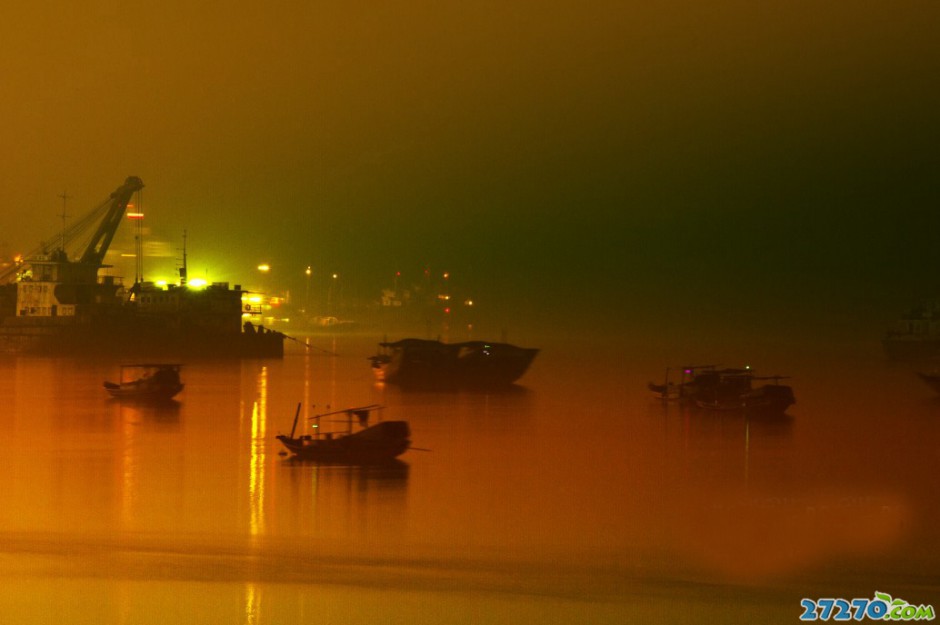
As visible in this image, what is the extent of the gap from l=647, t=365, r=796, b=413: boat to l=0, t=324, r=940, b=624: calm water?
178 centimetres

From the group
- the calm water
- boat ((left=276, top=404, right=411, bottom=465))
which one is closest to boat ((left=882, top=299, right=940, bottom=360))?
the calm water

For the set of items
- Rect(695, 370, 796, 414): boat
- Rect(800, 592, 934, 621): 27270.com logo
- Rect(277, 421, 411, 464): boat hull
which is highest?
Rect(695, 370, 796, 414): boat

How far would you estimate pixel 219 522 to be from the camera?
16703mm

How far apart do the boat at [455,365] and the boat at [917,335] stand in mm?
36234

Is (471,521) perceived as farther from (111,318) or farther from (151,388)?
(111,318)

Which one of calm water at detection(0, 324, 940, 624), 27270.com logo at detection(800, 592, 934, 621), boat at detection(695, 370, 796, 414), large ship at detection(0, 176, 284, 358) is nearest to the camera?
27270.com logo at detection(800, 592, 934, 621)

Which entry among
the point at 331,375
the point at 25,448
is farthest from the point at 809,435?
the point at 331,375

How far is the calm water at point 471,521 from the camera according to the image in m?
12.6

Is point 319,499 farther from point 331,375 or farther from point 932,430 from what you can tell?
point 331,375

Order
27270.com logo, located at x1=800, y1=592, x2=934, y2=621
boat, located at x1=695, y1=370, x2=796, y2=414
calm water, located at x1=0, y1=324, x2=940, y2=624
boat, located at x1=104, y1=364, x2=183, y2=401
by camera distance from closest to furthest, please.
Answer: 1. 27270.com logo, located at x1=800, y1=592, x2=934, y2=621
2. calm water, located at x1=0, y1=324, x2=940, y2=624
3. boat, located at x1=695, y1=370, x2=796, y2=414
4. boat, located at x1=104, y1=364, x2=183, y2=401

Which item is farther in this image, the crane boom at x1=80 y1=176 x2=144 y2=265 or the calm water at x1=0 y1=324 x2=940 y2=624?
the crane boom at x1=80 y1=176 x2=144 y2=265

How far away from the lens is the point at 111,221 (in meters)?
77.8

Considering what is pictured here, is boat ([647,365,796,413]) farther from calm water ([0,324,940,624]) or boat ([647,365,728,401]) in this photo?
calm water ([0,324,940,624])

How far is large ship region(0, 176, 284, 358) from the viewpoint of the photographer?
228ft
